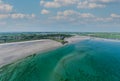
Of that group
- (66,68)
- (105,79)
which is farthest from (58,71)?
(105,79)

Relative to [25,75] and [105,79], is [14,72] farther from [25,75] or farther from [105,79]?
[105,79]

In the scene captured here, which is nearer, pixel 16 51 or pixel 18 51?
pixel 16 51

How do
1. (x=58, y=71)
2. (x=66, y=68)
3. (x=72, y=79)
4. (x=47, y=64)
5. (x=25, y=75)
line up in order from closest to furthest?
(x=72, y=79) < (x=25, y=75) < (x=58, y=71) < (x=66, y=68) < (x=47, y=64)

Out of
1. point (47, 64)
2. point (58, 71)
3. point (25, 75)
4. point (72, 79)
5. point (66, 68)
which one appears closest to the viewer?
point (72, 79)

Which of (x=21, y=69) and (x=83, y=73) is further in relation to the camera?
(x=21, y=69)

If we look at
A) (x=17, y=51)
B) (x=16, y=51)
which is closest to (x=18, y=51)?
(x=17, y=51)

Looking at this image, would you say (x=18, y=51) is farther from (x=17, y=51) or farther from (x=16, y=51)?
(x=16, y=51)

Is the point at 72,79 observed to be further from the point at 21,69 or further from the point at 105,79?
the point at 21,69

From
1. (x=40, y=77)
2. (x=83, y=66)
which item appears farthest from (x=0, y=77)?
(x=83, y=66)

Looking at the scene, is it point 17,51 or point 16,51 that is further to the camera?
point 17,51
